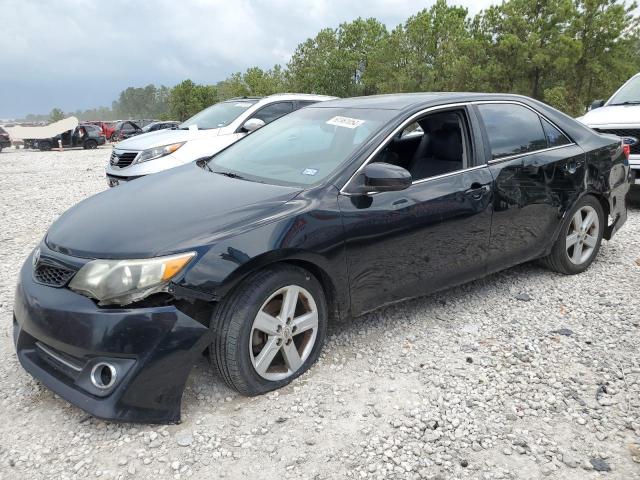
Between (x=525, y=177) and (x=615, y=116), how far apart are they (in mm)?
4163

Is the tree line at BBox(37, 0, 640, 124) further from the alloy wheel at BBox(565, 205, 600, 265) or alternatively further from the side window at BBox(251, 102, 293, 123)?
the alloy wheel at BBox(565, 205, 600, 265)

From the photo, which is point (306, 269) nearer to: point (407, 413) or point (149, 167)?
point (407, 413)

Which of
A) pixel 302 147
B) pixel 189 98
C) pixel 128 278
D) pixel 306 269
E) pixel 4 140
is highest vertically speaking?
pixel 189 98

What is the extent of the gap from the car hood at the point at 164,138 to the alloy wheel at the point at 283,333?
5059 millimetres

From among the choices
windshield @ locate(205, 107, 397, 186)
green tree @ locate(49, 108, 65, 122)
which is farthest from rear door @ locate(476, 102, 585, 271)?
green tree @ locate(49, 108, 65, 122)

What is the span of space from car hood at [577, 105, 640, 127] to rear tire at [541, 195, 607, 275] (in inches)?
115

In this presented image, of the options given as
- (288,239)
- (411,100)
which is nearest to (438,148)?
(411,100)

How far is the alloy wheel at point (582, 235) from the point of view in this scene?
4.36 meters

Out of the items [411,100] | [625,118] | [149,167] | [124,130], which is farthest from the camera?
[124,130]

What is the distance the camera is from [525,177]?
12.6 ft

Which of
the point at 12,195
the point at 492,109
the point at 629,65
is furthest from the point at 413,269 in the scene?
the point at 629,65

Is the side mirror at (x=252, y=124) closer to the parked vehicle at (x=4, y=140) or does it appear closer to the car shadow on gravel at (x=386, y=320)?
the car shadow on gravel at (x=386, y=320)

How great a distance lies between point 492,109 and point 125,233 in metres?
2.72

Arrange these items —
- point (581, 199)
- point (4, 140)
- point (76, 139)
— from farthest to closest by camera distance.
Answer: point (76, 139), point (4, 140), point (581, 199)
